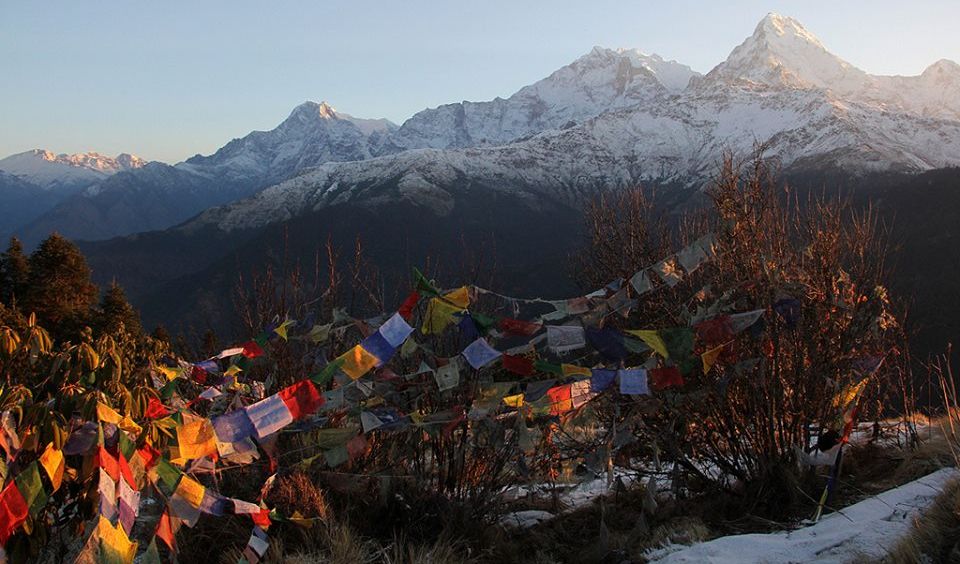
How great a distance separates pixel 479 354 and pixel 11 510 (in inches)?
126

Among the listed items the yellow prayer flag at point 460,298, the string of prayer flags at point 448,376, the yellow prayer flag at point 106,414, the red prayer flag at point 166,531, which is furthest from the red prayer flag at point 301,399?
the yellow prayer flag at point 460,298

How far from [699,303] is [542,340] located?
1605 millimetres

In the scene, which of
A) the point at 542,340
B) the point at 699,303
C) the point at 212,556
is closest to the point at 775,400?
the point at 699,303

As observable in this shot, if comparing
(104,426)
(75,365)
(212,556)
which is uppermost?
(75,365)

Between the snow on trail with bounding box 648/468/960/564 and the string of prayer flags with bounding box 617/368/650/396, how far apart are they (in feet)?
3.83

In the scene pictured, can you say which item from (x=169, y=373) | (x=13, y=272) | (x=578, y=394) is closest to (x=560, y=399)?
(x=578, y=394)

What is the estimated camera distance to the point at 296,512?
4812mm

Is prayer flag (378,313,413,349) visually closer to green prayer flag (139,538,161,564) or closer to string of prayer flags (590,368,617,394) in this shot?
string of prayer flags (590,368,617,394)

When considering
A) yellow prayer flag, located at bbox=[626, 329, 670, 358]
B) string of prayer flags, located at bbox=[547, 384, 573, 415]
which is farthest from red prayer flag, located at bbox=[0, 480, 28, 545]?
yellow prayer flag, located at bbox=[626, 329, 670, 358]

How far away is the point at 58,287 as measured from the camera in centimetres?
2350

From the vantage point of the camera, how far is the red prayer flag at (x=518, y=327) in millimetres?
5723

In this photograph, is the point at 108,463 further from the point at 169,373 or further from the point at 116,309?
the point at 116,309

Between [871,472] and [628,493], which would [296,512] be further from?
[871,472]

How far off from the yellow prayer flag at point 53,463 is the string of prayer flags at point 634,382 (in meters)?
3.88
